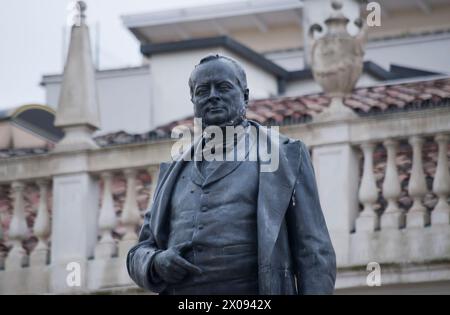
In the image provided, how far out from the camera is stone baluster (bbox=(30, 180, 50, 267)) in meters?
23.2

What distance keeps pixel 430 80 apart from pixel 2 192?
5686mm

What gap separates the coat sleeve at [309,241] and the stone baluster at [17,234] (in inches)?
456

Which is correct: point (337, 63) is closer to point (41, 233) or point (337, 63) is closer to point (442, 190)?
point (442, 190)

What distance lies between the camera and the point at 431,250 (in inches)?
827

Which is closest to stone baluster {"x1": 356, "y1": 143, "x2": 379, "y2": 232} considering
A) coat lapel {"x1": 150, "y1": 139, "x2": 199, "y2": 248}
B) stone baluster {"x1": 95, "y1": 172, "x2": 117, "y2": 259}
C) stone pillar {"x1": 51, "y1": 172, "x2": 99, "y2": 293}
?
stone baluster {"x1": 95, "y1": 172, "x2": 117, "y2": 259}

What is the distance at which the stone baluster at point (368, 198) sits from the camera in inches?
849

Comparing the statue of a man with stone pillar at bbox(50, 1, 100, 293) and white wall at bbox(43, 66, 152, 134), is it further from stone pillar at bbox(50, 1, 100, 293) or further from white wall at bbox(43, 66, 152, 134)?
white wall at bbox(43, 66, 152, 134)

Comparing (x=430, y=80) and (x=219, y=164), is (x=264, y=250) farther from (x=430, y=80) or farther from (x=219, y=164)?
(x=430, y=80)

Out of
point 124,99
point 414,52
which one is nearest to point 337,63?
point 414,52

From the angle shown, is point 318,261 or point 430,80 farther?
point 430,80

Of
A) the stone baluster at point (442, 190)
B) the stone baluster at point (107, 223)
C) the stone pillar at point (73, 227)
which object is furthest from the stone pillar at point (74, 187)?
the stone baluster at point (442, 190)

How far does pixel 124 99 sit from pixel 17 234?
1395 cm
